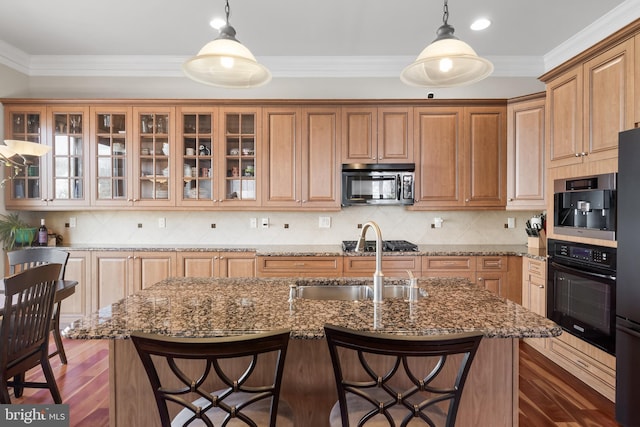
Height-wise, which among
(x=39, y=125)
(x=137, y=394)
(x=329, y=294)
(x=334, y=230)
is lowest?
(x=137, y=394)

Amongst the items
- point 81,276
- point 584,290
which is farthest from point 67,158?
point 584,290

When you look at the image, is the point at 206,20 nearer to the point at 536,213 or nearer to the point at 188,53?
the point at 188,53

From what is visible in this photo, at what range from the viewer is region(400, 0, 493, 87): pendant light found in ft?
5.31

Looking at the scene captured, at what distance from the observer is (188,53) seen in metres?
3.84

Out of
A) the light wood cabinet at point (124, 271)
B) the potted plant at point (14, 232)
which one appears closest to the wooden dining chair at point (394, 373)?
the light wood cabinet at point (124, 271)

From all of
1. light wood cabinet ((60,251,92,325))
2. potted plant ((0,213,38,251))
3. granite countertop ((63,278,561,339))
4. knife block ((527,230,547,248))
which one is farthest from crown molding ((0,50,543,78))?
granite countertop ((63,278,561,339))

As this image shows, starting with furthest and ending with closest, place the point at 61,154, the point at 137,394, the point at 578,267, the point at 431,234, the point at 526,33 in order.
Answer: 1. the point at 431,234
2. the point at 61,154
3. the point at 526,33
4. the point at 578,267
5. the point at 137,394

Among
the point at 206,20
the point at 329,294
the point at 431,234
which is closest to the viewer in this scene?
the point at 329,294

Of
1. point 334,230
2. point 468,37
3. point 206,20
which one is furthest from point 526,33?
point 206,20

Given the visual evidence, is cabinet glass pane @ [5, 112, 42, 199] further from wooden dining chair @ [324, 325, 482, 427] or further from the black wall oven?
the black wall oven

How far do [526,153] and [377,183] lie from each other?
148 centimetres

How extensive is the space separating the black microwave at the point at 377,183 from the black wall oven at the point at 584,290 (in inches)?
53.4

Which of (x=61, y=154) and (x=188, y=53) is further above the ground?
(x=188, y=53)

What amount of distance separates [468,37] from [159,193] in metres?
A: 3.56
